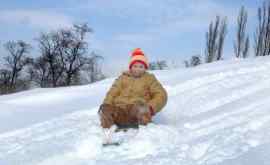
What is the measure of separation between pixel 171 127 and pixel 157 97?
0.53 m

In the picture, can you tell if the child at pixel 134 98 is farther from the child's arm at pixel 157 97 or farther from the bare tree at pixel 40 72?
the bare tree at pixel 40 72

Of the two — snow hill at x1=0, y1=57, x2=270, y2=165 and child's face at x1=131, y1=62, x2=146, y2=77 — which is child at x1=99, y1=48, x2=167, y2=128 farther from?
snow hill at x1=0, y1=57, x2=270, y2=165

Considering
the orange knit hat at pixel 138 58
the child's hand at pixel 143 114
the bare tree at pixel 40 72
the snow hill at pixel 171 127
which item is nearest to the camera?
the snow hill at pixel 171 127

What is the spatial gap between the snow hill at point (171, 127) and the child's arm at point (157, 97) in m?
0.24

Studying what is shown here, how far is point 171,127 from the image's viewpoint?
17.0 feet

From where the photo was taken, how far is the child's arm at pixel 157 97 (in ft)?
17.9

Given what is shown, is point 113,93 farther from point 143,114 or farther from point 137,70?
point 143,114

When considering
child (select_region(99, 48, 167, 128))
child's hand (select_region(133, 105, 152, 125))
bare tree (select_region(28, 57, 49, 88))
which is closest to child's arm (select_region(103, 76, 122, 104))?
child (select_region(99, 48, 167, 128))

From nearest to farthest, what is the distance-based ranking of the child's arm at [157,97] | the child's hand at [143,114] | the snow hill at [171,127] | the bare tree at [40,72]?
1. the snow hill at [171,127]
2. the child's hand at [143,114]
3. the child's arm at [157,97]
4. the bare tree at [40,72]

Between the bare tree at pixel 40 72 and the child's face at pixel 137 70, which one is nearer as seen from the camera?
the child's face at pixel 137 70

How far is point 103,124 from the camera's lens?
5.27 meters

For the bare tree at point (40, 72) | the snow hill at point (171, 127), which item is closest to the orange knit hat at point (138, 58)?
the snow hill at point (171, 127)

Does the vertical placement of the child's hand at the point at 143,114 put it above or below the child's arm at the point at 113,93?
below

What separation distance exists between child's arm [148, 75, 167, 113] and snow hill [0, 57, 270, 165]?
24 centimetres
